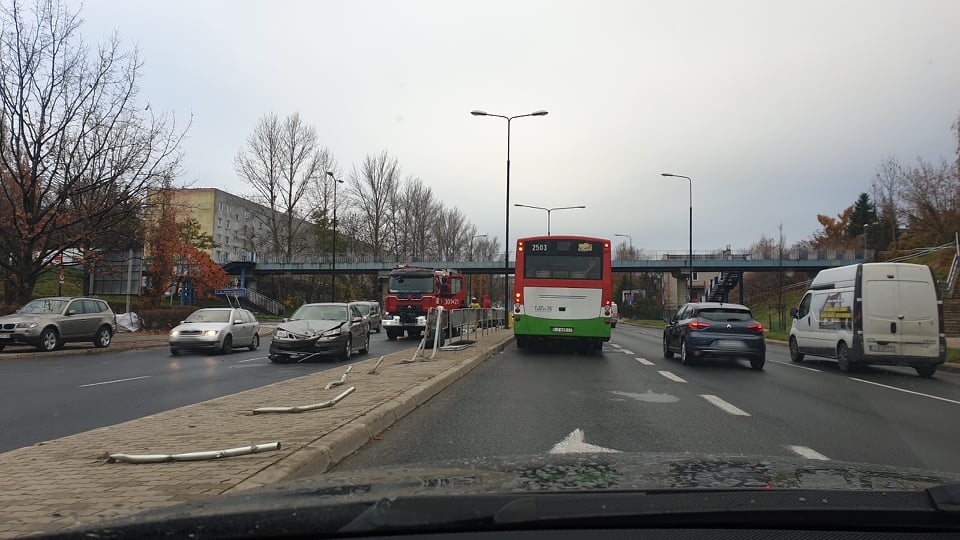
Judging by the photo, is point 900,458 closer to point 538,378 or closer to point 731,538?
point 731,538

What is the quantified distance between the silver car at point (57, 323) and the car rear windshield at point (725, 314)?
18313 millimetres

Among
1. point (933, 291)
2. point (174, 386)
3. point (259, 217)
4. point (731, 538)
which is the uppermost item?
point (259, 217)

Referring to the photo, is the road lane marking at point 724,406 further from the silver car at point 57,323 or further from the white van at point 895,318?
the silver car at point 57,323

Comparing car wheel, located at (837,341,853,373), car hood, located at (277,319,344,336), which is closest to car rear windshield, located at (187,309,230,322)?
car hood, located at (277,319,344,336)

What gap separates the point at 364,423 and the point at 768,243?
8543cm

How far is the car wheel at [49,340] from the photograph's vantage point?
18.5m

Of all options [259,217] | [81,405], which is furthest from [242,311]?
[259,217]

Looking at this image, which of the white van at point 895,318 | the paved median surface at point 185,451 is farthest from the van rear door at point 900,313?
the paved median surface at point 185,451

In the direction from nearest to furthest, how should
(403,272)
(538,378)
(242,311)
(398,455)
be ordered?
1. (398,455)
2. (538,378)
3. (242,311)
4. (403,272)

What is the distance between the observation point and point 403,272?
28000mm

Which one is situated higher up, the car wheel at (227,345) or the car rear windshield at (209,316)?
the car rear windshield at (209,316)

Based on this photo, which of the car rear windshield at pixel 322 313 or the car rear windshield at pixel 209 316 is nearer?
the car rear windshield at pixel 322 313

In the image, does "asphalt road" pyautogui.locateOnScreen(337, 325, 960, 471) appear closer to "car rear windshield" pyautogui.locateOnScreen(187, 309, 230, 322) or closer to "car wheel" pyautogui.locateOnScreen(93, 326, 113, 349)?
"car rear windshield" pyautogui.locateOnScreen(187, 309, 230, 322)

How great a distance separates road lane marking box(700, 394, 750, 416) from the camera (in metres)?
8.45
